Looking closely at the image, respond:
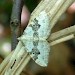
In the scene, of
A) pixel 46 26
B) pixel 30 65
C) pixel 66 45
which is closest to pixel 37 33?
pixel 46 26

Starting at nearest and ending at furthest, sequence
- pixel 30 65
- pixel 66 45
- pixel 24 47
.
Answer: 1. pixel 24 47
2. pixel 30 65
3. pixel 66 45

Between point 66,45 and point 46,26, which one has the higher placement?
point 66,45

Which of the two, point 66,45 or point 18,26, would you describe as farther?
point 66,45

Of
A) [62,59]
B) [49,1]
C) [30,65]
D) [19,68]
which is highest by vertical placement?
[62,59]

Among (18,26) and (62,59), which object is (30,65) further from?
(18,26)

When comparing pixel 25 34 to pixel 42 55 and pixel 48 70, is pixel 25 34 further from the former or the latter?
pixel 48 70

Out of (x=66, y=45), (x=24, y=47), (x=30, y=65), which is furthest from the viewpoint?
(x=66, y=45)
